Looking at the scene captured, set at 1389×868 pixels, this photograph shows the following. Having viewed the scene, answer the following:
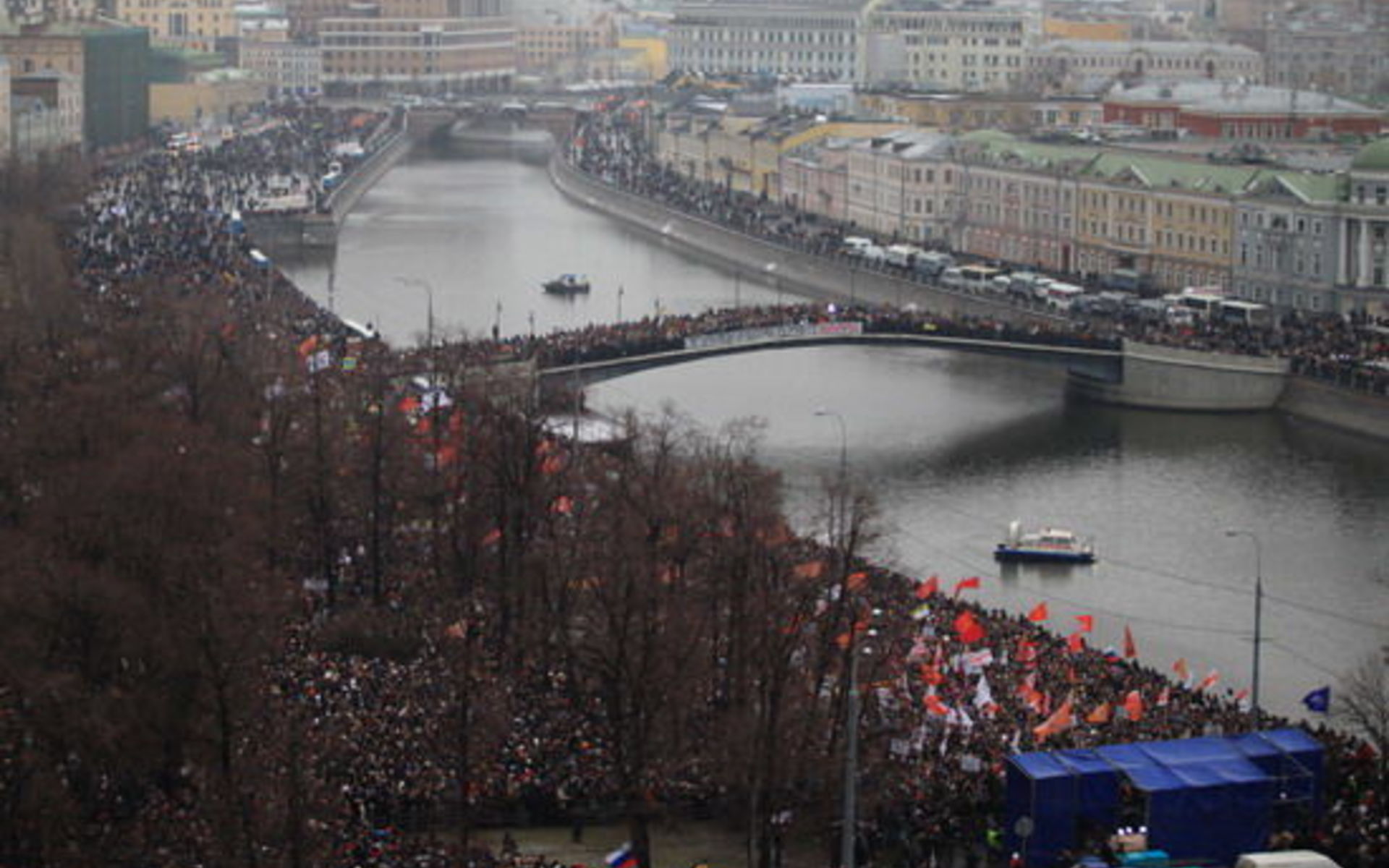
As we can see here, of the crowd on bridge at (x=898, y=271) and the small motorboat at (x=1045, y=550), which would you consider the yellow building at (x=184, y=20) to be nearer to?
the crowd on bridge at (x=898, y=271)

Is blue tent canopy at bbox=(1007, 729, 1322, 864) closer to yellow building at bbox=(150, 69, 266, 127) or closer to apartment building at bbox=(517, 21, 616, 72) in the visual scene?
yellow building at bbox=(150, 69, 266, 127)

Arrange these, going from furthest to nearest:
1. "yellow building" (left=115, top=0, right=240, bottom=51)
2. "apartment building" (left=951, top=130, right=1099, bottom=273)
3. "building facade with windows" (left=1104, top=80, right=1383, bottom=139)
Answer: "yellow building" (left=115, top=0, right=240, bottom=51)
"building facade with windows" (left=1104, top=80, right=1383, bottom=139)
"apartment building" (left=951, top=130, right=1099, bottom=273)

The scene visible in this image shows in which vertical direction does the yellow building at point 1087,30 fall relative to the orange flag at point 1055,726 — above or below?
above

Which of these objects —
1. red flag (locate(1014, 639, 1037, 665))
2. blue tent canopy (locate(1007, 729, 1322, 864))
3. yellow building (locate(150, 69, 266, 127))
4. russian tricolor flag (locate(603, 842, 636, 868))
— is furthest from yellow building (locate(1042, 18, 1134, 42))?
russian tricolor flag (locate(603, 842, 636, 868))

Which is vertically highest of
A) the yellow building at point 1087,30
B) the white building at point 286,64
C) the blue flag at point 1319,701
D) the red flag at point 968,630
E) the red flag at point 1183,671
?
A: the yellow building at point 1087,30

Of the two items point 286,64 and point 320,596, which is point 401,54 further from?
point 320,596

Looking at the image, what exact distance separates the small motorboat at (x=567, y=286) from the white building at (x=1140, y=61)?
29962 mm

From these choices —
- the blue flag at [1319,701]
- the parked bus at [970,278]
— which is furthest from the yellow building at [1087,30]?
the blue flag at [1319,701]

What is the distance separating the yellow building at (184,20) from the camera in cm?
9506

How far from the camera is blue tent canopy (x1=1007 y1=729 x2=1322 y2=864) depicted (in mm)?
15297

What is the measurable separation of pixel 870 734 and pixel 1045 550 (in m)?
10.1

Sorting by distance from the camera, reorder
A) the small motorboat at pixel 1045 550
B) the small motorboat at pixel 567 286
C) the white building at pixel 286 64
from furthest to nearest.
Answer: the white building at pixel 286 64
the small motorboat at pixel 567 286
the small motorboat at pixel 1045 550

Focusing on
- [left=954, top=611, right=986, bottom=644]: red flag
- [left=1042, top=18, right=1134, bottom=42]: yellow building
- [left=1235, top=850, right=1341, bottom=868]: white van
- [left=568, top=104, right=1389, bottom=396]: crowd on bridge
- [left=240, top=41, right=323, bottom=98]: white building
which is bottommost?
[left=954, top=611, right=986, bottom=644]: red flag

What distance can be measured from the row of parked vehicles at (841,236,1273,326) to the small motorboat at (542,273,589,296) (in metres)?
4.48
